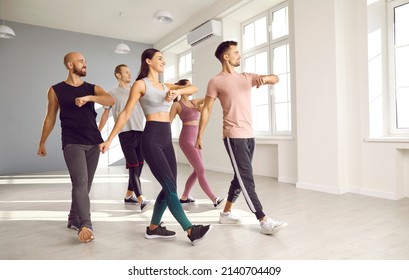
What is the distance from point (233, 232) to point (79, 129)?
4.68ft

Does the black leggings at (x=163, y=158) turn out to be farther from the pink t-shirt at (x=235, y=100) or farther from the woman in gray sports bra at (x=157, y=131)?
the pink t-shirt at (x=235, y=100)

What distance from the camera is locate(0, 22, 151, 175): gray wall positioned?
667 centimetres

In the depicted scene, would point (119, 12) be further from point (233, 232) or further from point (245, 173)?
point (233, 232)

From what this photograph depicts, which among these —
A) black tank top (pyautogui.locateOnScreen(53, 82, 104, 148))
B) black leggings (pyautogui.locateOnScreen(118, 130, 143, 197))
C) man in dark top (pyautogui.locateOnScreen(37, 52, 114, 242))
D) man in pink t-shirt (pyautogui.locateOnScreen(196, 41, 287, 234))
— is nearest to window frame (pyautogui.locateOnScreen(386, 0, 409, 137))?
man in pink t-shirt (pyautogui.locateOnScreen(196, 41, 287, 234))

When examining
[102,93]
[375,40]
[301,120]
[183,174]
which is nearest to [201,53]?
[183,174]

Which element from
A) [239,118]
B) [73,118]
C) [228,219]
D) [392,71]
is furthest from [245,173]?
[392,71]

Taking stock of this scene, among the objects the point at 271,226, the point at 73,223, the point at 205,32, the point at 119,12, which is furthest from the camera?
the point at 119,12

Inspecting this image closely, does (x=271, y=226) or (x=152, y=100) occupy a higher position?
(x=152, y=100)

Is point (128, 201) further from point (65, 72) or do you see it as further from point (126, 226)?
point (65, 72)

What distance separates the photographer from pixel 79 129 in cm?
226

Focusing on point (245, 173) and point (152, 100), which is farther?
point (245, 173)

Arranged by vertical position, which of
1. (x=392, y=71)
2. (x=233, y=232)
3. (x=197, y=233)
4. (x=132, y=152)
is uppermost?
(x=392, y=71)

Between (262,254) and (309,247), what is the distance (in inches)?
13.4

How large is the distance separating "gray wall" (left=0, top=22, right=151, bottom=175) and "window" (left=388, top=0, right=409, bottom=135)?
6.83 meters
